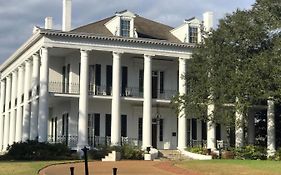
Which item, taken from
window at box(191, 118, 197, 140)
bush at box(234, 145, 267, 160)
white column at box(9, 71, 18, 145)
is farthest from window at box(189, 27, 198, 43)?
white column at box(9, 71, 18, 145)

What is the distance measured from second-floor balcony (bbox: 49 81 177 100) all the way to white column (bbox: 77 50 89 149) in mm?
1949

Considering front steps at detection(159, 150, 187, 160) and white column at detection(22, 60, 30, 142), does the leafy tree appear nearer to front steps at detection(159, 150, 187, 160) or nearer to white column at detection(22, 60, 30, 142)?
front steps at detection(159, 150, 187, 160)

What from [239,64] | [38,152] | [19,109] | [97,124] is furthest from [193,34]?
[38,152]

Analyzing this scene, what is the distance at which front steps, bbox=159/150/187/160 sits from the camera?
4091cm

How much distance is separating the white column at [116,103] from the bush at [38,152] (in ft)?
15.7

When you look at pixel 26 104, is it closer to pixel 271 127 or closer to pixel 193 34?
pixel 193 34

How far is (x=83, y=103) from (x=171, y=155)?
7.76 metres

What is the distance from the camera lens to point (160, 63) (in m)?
47.5

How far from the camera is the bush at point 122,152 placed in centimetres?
3794

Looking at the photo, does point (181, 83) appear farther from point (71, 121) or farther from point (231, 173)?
point (231, 173)

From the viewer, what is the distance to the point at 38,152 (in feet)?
117

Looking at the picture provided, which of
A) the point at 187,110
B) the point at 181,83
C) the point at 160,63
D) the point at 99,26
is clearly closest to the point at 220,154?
the point at 187,110

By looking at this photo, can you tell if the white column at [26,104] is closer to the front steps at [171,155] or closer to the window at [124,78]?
the window at [124,78]

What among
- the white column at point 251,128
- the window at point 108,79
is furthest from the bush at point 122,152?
the white column at point 251,128
